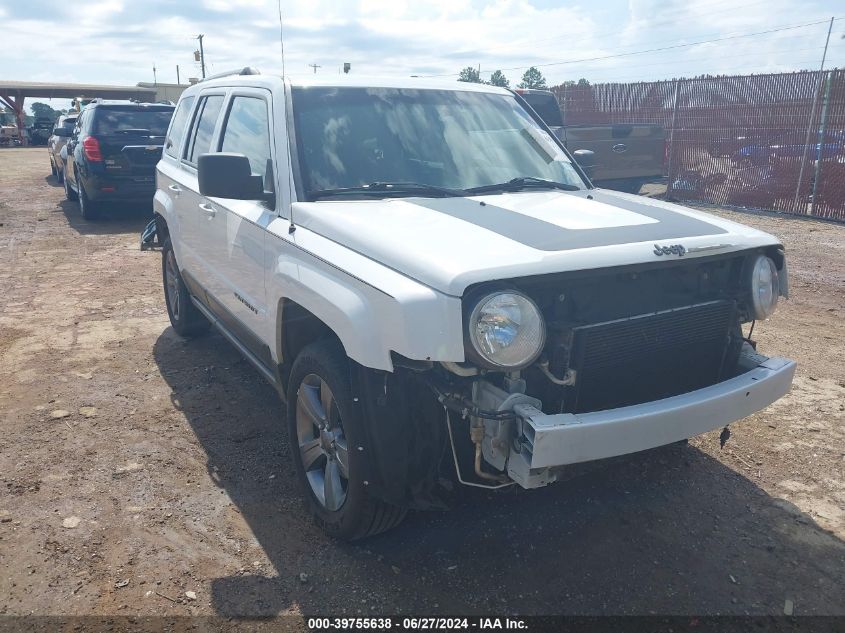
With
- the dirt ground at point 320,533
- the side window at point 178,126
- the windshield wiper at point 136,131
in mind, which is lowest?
the dirt ground at point 320,533

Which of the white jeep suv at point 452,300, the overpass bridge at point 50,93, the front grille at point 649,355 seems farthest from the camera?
the overpass bridge at point 50,93

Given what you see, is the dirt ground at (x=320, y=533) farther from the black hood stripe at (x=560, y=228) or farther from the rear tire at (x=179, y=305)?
→ the black hood stripe at (x=560, y=228)

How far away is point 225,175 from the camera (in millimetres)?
3305

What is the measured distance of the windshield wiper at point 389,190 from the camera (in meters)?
3.39

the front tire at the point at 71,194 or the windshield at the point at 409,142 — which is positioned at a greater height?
the windshield at the point at 409,142

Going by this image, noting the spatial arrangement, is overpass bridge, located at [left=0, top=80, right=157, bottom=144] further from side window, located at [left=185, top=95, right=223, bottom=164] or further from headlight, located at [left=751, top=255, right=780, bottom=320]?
headlight, located at [left=751, top=255, right=780, bottom=320]

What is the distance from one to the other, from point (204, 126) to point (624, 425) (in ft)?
12.0

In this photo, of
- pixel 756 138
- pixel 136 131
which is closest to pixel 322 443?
pixel 136 131

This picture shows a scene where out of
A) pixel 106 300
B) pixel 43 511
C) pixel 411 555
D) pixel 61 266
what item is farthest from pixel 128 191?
pixel 411 555

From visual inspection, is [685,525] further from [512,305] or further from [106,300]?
[106,300]

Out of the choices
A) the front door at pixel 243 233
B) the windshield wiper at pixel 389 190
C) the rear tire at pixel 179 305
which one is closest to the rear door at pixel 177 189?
the rear tire at pixel 179 305

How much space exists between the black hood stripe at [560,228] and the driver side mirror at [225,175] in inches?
31.4

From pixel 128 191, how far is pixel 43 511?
8.96 m

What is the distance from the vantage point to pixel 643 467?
12.5 feet
